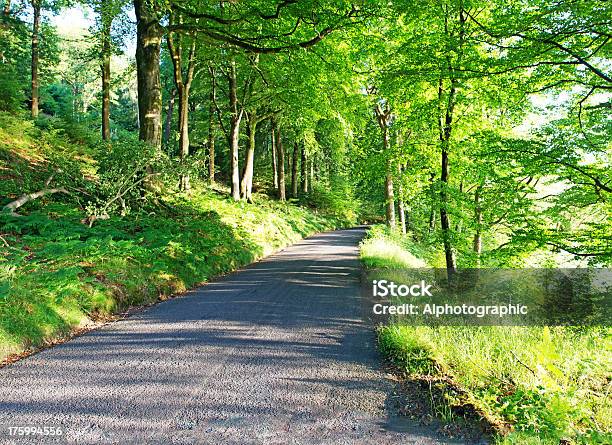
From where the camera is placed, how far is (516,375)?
4.06 metres

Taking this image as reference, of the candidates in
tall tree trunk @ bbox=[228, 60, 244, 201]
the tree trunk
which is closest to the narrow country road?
the tree trunk

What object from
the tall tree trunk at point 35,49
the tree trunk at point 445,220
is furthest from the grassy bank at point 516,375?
the tall tree trunk at point 35,49

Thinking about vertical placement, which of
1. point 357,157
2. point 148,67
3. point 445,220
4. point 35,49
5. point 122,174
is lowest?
point 445,220

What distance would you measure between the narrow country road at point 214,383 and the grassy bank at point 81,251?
26.6 inches

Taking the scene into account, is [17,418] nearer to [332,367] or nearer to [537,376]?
[332,367]

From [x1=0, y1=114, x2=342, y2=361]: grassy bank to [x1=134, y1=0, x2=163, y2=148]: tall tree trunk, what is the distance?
2.09m

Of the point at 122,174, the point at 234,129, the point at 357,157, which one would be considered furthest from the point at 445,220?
the point at 234,129

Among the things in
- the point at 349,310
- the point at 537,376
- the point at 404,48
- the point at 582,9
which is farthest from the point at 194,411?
the point at 404,48

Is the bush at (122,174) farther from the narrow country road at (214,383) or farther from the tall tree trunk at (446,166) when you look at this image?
the tall tree trunk at (446,166)

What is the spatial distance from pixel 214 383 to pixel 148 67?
10.0m

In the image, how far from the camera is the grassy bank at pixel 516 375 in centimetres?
323

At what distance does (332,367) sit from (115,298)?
4318 mm

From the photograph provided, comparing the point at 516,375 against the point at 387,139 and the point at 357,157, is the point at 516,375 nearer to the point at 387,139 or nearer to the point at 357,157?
the point at 387,139

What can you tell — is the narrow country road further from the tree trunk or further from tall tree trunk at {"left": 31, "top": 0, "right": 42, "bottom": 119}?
tall tree trunk at {"left": 31, "top": 0, "right": 42, "bottom": 119}
